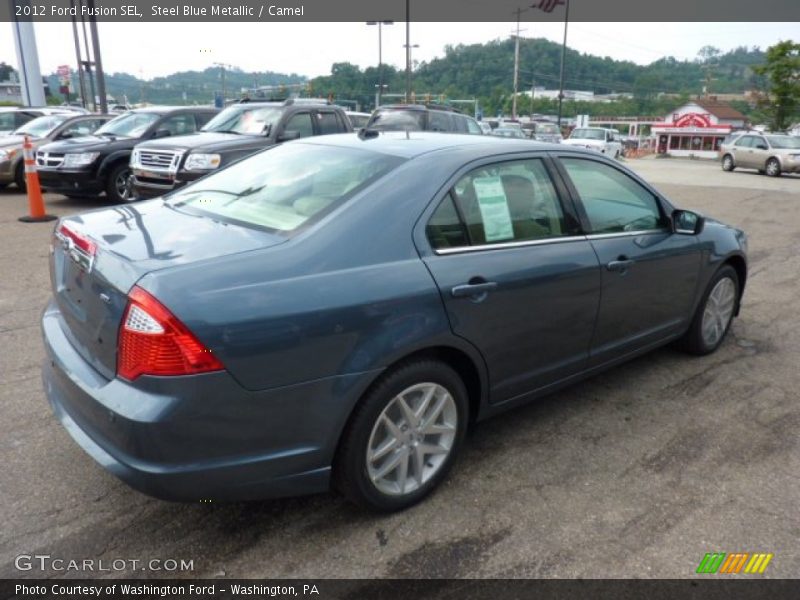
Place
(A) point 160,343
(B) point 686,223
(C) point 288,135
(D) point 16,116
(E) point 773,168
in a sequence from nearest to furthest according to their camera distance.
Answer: (A) point 160,343, (B) point 686,223, (C) point 288,135, (D) point 16,116, (E) point 773,168

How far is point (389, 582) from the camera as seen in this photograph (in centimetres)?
243

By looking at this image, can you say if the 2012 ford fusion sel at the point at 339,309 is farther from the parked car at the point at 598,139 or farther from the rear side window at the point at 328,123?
the parked car at the point at 598,139

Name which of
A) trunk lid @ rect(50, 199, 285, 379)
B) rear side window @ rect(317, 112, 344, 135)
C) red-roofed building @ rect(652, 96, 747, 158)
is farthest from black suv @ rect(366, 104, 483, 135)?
red-roofed building @ rect(652, 96, 747, 158)

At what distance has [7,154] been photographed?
11.9m

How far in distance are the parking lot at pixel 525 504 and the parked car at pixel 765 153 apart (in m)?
23.0

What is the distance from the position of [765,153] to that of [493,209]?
2568 centimetres

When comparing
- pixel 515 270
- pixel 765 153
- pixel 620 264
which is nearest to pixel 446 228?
pixel 515 270

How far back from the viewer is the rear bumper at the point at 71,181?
10.3 metres

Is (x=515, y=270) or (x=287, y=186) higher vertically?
(x=287, y=186)

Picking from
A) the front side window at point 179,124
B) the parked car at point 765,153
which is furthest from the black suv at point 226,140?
the parked car at point 765,153

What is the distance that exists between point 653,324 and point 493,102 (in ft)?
311

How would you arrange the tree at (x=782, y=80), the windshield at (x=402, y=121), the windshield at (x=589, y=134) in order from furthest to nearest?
the tree at (x=782, y=80), the windshield at (x=589, y=134), the windshield at (x=402, y=121)

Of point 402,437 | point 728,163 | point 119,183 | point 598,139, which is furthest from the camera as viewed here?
point 598,139

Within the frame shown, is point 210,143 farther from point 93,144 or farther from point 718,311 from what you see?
point 718,311
